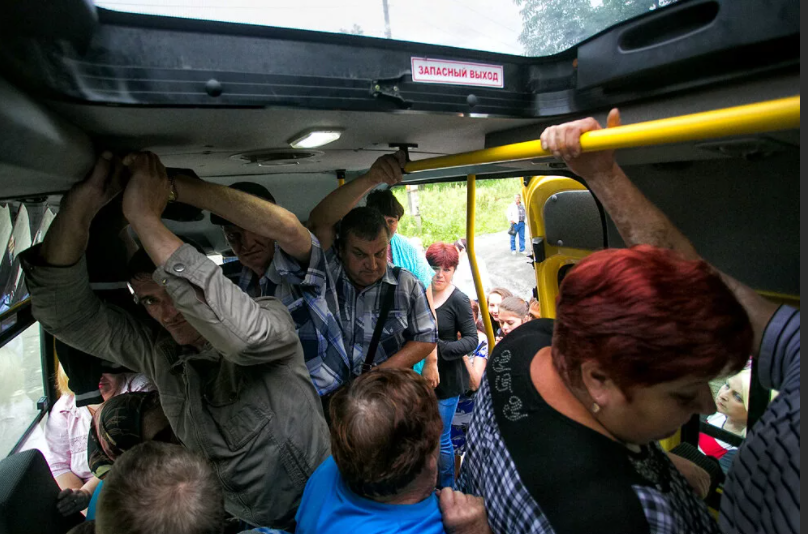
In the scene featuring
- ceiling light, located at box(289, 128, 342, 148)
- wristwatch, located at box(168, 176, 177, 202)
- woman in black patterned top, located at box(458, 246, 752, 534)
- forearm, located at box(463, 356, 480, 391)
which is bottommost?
forearm, located at box(463, 356, 480, 391)

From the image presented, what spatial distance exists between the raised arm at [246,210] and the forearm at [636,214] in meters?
1.06

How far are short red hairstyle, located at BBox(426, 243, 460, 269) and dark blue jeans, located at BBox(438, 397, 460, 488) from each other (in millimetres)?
1102

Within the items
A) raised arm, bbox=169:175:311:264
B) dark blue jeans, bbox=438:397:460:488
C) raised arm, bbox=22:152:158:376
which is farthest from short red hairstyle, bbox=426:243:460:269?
raised arm, bbox=22:152:158:376

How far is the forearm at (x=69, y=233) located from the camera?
4.38ft

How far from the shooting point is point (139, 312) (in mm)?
2020

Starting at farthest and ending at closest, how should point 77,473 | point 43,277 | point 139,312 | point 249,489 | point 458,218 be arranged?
point 458,218 < point 77,473 < point 139,312 < point 249,489 < point 43,277

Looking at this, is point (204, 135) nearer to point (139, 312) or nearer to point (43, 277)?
point (43, 277)

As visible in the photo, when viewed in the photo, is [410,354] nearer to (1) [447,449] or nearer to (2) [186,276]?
(1) [447,449]

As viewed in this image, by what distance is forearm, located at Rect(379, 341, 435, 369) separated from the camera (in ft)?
8.05

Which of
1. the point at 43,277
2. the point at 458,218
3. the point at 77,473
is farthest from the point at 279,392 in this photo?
the point at 458,218

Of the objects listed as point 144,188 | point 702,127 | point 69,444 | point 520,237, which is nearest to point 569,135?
point 702,127

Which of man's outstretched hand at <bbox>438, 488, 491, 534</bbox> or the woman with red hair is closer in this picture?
man's outstretched hand at <bbox>438, 488, 491, 534</bbox>

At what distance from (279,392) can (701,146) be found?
4.98ft

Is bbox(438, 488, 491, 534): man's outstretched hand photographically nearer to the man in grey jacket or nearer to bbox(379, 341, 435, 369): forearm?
the man in grey jacket
